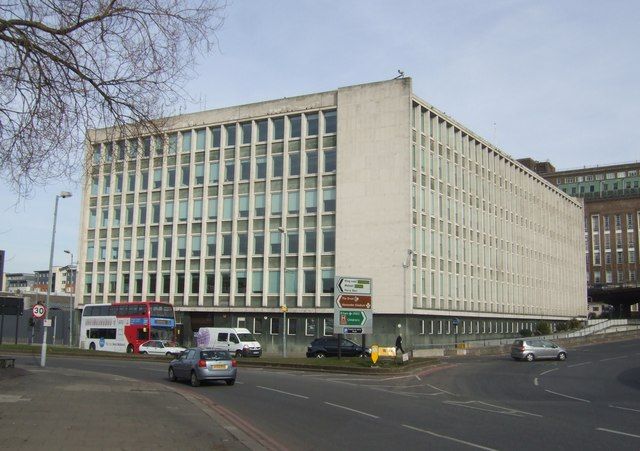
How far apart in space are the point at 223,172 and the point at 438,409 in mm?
46080

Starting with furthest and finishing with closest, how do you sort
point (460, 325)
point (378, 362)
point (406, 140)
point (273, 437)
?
point (460, 325) → point (406, 140) → point (378, 362) → point (273, 437)

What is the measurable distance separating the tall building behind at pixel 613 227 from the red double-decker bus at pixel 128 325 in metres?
93.6

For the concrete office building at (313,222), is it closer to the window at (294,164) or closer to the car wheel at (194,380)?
the window at (294,164)

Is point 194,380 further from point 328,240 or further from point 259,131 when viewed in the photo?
point 259,131

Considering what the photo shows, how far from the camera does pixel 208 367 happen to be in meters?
24.8

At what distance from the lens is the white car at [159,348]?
159 feet

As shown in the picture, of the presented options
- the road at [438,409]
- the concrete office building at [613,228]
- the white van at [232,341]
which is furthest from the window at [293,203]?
the concrete office building at [613,228]

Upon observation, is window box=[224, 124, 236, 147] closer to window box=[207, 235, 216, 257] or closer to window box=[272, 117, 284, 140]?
window box=[272, 117, 284, 140]

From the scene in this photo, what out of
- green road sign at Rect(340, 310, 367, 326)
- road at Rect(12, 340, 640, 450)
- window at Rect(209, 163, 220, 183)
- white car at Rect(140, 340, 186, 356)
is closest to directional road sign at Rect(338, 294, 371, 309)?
green road sign at Rect(340, 310, 367, 326)

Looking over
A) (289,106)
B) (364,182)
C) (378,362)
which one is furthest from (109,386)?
(289,106)

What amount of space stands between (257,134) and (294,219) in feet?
30.5

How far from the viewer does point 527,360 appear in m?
45.0

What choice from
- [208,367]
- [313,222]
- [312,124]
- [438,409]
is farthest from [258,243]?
[438,409]

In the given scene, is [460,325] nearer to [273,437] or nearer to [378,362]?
[378,362]
